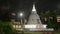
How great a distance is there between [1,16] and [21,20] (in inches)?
107

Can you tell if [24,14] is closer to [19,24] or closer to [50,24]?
[19,24]

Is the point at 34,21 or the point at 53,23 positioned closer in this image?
the point at 53,23

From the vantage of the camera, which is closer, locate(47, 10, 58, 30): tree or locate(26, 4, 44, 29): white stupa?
locate(47, 10, 58, 30): tree

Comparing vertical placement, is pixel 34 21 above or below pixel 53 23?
above

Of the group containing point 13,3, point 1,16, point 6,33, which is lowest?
point 6,33

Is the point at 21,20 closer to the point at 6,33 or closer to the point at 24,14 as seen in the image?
the point at 24,14

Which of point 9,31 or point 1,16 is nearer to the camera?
point 9,31

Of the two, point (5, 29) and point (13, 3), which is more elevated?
point (13, 3)

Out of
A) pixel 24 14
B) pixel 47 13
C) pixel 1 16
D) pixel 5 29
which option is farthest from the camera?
pixel 24 14

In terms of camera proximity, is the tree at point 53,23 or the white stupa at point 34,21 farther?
the white stupa at point 34,21

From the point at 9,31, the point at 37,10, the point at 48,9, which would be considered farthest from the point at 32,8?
the point at 9,31

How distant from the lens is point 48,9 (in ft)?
38.6

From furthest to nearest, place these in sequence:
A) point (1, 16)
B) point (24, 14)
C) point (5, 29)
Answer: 1. point (24, 14)
2. point (1, 16)
3. point (5, 29)

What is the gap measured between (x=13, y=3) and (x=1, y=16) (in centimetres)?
233
